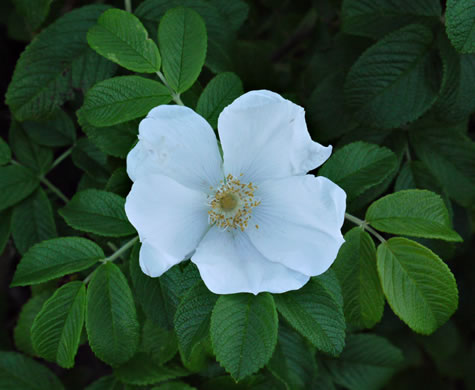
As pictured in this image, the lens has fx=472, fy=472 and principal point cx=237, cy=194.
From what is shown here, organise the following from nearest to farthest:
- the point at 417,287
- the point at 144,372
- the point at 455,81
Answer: the point at 417,287, the point at 455,81, the point at 144,372

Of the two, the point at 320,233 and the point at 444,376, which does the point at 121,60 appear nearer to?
the point at 320,233

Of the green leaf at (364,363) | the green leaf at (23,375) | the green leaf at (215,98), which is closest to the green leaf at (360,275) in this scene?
the green leaf at (215,98)

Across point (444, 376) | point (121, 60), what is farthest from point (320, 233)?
point (444, 376)

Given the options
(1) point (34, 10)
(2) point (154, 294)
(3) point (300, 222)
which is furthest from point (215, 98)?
(1) point (34, 10)

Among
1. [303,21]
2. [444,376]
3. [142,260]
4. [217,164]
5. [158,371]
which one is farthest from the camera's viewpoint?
[444,376]

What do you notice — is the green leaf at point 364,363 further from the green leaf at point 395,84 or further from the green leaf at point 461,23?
the green leaf at point 461,23

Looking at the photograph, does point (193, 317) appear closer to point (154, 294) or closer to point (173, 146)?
point (154, 294)
